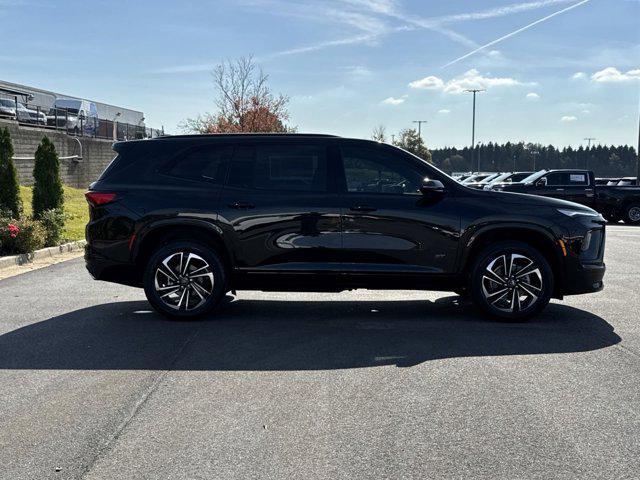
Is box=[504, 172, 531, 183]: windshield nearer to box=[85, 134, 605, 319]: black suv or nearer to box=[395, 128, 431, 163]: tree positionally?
box=[85, 134, 605, 319]: black suv

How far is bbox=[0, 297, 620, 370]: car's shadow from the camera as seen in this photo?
5551 millimetres

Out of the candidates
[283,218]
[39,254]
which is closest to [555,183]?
[39,254]

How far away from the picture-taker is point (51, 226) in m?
13.5

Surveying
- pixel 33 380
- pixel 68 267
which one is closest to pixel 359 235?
pixel 33 380

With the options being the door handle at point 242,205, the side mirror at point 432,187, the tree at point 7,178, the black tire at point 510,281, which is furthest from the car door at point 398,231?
the tree at point 7,178

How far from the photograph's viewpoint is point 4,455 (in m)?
Answer: 3.64

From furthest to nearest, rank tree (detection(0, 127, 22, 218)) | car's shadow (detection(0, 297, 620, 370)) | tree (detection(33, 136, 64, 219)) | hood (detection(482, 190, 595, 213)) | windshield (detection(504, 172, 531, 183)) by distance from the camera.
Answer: windshield (detection(504, 172, 531, 183)) → tree (detection(33, 136, 64, 219)) → tree (detection(0, 127, 22, 218)) → hood (detection(482, 190, 595, 213)) → car's shadow (detection(0, 297, 620, 370))

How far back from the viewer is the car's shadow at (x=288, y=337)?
Result: 5.55m

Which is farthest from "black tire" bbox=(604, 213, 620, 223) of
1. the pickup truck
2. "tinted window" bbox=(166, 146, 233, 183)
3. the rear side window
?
"tinted window" bbox=(166, 146, 233, 183)

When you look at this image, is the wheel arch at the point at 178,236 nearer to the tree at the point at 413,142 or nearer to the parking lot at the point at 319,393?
the parking lot at the point at 319,393

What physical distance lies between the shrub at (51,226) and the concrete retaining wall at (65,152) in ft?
26.4

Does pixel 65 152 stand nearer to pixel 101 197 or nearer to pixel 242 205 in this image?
pixel 101 197

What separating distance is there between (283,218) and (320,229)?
397mm

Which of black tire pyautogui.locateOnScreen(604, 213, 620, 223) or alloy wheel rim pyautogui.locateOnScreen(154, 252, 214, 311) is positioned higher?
alloy wheel rim pyautogui.locateOnScreen(154, 252, 214, 311)
